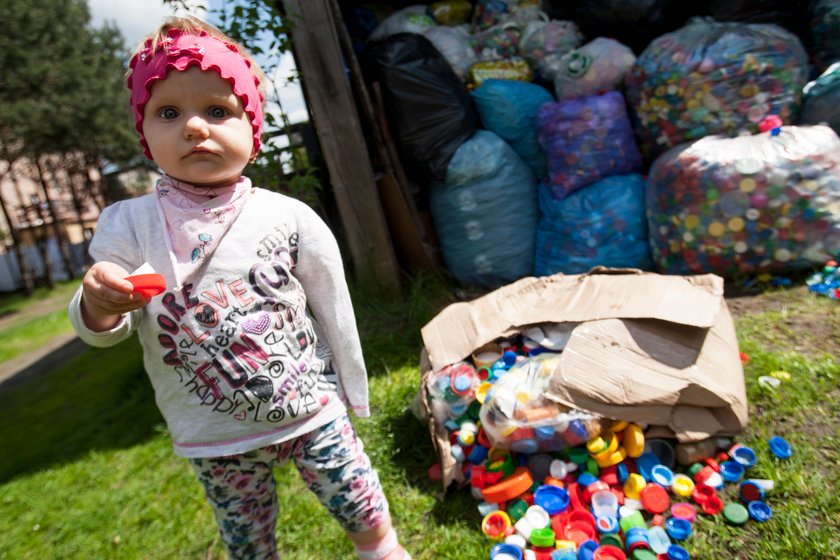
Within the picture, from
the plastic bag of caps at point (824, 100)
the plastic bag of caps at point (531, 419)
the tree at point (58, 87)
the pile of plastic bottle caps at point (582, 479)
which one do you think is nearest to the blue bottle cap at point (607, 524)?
the pile of plastic bottle caps at point (582, 479)

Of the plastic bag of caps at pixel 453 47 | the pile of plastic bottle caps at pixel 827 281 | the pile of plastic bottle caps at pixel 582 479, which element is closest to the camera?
the pile of plastic bottle caps at pixel 582 479

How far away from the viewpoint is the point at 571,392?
160cm

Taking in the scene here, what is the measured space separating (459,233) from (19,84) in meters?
11.6

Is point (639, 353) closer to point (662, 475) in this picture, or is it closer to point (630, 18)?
point (662, 475)

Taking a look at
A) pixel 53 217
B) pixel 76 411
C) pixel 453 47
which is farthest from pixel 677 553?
pixel 53 217

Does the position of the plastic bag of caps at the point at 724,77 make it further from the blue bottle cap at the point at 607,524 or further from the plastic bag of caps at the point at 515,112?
the blue bottle cap at the point at 607,524

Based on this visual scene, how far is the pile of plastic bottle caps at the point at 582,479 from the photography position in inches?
56.2

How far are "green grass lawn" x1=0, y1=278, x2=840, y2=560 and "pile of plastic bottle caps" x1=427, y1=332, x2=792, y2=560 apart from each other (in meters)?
0.06

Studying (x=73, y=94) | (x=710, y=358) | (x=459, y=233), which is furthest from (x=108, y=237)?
(x=73, y=94)

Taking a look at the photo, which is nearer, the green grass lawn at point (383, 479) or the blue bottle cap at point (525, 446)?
the green grass lawn at point (383, 479)

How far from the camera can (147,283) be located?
0.88m

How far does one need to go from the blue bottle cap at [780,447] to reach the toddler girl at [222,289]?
1.27 m

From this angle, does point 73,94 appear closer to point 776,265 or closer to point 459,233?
point 459,233

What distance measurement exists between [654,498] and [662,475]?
0.09 meters
